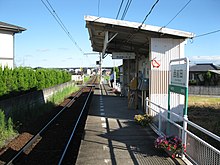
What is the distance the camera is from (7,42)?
706 inches

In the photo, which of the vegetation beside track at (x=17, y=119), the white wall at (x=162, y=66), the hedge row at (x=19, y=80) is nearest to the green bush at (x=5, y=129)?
the vegetation beside track at (x=17, y=119)

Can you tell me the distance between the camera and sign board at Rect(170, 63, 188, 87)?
5469mm

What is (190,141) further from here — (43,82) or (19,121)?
(43,82)

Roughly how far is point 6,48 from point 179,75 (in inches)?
611

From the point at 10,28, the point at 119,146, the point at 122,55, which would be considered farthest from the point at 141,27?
the point at 10,28

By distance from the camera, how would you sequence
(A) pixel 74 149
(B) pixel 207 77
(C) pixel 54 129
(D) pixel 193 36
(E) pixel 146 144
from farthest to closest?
1. (B) pixel 207 77
2. (C) pixel 54 129
3. (D) pixel 193 36
4. (A) pixel 74 149
5. (E) pixel 146 144

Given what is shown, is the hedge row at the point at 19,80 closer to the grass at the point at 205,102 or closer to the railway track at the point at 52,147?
the railway track at the point at 52,147

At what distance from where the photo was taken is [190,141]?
4.46m

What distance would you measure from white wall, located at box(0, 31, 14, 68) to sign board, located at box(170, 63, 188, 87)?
14692mm

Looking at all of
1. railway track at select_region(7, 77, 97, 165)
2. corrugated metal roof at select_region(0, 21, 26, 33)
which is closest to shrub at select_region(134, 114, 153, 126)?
railway track at select_region(7, 77, 97, 165)

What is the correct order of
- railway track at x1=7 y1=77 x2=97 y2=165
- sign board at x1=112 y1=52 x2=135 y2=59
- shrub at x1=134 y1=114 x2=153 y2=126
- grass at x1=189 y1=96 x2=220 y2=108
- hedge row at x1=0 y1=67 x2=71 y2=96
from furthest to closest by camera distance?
grass at x1=189 y1=96 x2=220 y2=108 < sign board at x1=112 y1=52 x2=135 y2=59 < hedge row at x1=0 y1=67 x2=71 y2=96 < shrub at x1=134 y1=114 x2=153 y2=126 < railway track at x1=7 y1=77 x2=97 y2=165

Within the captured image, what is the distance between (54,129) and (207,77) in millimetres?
26076

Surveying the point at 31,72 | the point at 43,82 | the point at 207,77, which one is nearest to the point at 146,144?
the point at 31,72

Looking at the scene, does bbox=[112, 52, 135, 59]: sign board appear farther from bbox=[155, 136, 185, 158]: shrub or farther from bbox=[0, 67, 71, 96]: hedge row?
bbox=[155, 136, 185, 158]: shrub
